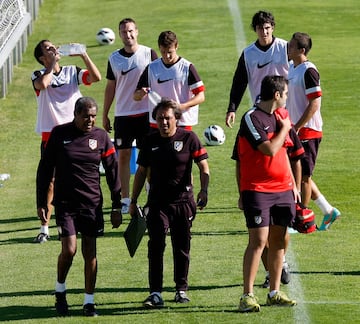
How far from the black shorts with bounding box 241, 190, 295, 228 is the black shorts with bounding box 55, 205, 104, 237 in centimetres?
139

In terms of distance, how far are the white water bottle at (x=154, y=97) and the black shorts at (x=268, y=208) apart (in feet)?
10.9

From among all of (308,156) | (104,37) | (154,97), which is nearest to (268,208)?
(308,156)

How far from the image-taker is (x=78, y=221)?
1123 cm

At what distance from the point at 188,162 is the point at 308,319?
1.92 metres

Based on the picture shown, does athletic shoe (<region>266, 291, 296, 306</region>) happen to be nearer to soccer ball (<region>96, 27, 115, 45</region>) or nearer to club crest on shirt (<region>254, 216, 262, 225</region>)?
club crest on shirt (<region>254, 216, 262, 225</region>)

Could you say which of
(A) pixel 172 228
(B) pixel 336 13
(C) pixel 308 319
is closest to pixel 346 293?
(C) pixel 308 319

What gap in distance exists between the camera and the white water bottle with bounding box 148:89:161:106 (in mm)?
14082

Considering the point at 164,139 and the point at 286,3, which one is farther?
the point at 286,3

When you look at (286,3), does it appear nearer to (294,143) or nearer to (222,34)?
(222,34)

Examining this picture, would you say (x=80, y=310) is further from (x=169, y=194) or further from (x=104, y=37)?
(x=104, y=37)

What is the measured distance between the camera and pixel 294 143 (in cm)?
1124

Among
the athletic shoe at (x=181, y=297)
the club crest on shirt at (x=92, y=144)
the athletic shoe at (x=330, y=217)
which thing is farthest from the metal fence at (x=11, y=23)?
the athletic shoe at (x=181, y=297)

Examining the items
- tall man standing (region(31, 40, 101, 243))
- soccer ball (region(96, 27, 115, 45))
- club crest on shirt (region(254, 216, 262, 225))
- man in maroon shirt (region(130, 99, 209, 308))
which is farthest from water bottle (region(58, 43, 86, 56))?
soccer ball (region(96, 27, 115, 45))

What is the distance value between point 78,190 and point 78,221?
0.96ft
